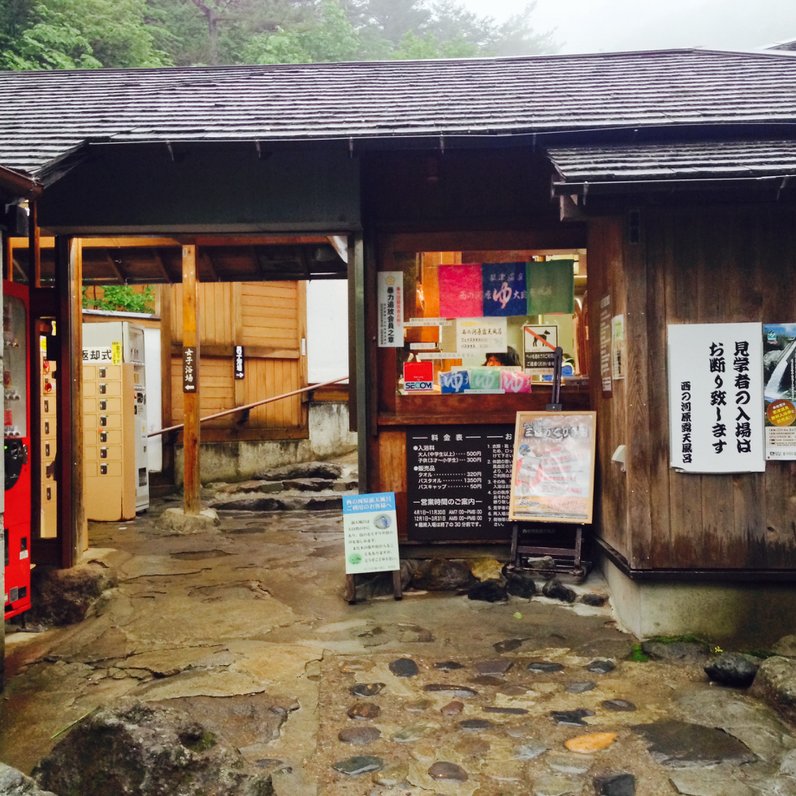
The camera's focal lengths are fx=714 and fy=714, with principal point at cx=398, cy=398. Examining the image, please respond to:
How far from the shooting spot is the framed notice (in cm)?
692

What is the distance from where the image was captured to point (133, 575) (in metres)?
7.93

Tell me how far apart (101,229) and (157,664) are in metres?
4.25

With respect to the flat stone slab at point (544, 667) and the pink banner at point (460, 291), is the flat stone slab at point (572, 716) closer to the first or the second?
the flat stone slab at point (544, 667)

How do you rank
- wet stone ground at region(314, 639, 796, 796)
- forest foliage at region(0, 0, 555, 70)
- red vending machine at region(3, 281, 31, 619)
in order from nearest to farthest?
wet stone ground at region(314, 639, 796, 796) → red vending machine at region(3, 281, 31, 619) → forest foliage at region(0, 0, 555, 70)

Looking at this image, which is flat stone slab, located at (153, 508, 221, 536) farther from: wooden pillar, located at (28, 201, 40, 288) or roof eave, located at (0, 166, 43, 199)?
roof eave, located at (0, 166, 43, 199)

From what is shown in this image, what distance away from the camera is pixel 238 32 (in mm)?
27375

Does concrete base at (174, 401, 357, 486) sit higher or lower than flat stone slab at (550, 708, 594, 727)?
higher

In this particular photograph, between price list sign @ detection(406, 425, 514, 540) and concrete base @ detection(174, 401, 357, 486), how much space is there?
280 inches

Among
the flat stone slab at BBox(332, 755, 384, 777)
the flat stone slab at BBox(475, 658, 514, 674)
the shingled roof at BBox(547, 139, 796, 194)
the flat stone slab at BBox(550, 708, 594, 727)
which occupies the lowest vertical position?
the flat stone slab at BBox(332, 755, 384, 777)

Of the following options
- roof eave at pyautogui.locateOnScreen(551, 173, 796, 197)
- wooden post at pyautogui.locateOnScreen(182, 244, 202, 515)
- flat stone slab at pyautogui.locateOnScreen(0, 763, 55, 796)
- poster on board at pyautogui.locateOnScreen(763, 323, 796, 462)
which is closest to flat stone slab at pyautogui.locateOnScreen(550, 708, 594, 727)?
poster on board at pyautogui.locateOnScreen(763, 323, 796, 462)

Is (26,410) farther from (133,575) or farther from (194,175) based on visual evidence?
(194,175)

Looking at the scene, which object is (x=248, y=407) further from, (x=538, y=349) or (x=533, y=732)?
(x=533, y=732)

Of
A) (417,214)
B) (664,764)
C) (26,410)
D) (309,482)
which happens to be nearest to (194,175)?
(417,214)

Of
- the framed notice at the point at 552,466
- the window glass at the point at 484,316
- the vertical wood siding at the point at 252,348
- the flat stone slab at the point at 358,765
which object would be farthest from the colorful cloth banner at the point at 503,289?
the vertical wood siding at the point at 252,348
